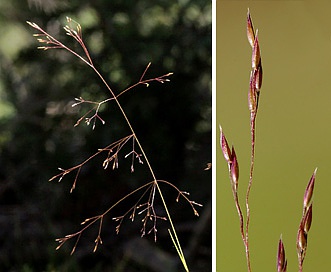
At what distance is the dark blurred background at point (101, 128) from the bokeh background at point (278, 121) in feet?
0.24

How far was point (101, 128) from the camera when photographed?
232cm

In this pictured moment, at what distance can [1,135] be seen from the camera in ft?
7.38

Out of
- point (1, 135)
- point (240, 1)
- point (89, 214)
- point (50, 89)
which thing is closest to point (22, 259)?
point (89, 214)

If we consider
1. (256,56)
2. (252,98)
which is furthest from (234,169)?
(256,56)

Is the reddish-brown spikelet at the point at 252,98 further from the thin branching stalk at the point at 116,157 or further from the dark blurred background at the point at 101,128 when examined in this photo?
the thin branching stalk at the point at 116,157

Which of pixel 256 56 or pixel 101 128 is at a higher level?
pixel 256 56

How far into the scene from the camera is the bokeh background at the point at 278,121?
2.38 m

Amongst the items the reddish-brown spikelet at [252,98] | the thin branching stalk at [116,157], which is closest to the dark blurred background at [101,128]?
the thin branching stalk at [116,157]

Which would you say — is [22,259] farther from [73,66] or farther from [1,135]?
[73,66]

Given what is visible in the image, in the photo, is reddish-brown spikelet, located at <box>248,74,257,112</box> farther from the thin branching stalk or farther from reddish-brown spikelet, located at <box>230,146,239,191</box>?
the thin branching stalk

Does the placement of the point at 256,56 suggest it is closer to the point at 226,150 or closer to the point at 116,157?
the point at 226,150

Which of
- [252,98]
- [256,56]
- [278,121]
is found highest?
[256,56]

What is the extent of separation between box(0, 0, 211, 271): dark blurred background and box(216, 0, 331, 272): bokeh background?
0.24ft

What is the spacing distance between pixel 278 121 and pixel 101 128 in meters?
0.60
